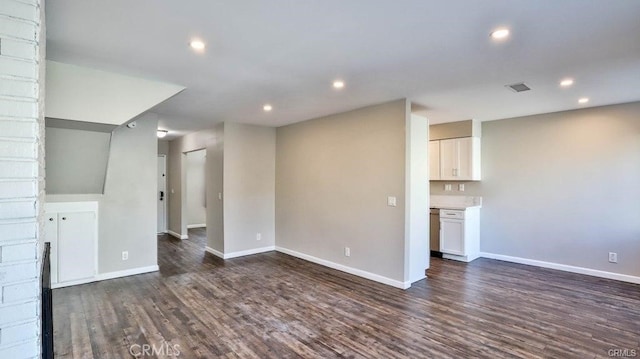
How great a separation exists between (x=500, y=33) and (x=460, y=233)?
3.75 meters

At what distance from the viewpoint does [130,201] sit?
4.57m

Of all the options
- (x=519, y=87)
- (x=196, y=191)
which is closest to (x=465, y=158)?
(x=519, y=87)

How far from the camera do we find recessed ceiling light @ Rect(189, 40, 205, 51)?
2434mm

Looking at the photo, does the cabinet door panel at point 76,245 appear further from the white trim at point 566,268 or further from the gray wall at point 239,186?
the white trim at point 566,268

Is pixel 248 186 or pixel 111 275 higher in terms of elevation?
pixel 248 186

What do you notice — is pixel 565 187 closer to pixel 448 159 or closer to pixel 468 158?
pixel 468 158

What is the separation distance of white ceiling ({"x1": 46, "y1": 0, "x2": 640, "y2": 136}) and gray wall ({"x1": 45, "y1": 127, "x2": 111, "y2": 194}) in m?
0.99

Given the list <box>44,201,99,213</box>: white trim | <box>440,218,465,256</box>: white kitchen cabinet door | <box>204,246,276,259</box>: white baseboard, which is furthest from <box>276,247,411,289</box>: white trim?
<box>44,201,99,213</box>: white trim

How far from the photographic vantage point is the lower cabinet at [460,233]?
5.29 m

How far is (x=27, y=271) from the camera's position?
1.33 m

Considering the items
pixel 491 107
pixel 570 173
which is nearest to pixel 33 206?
pixel 491 107

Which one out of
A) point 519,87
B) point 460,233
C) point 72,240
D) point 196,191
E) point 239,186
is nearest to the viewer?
point 519,87

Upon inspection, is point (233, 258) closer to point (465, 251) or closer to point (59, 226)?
point (59, 226)

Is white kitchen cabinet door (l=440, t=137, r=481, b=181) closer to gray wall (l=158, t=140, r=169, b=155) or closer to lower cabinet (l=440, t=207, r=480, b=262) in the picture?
lower cabinet (l=440, t=207, r=480, b=262)
